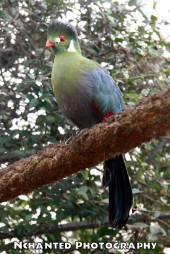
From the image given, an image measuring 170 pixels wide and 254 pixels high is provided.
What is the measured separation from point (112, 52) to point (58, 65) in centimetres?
92

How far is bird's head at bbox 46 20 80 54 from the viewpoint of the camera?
2766 millimetres

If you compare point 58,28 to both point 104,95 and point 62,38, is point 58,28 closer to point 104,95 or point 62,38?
point 62,38

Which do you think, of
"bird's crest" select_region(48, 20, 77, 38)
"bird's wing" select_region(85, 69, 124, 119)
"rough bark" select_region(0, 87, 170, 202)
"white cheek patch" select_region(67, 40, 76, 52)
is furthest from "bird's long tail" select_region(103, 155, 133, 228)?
"bird's crest" select_region(48, 20, 77, 38)

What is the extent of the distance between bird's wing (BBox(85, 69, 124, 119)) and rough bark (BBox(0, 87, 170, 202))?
31cm

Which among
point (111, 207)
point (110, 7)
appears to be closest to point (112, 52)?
point (110, 7)

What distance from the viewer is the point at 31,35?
11.6 ft

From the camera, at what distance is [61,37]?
2783 mm

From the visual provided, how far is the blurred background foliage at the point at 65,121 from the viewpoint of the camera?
3229mm

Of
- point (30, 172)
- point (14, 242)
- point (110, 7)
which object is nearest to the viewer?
point (30, 172)

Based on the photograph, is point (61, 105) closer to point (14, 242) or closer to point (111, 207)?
point (111, 207)

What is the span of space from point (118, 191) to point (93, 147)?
20.3 inches

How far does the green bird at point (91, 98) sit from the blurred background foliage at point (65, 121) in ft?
1.28

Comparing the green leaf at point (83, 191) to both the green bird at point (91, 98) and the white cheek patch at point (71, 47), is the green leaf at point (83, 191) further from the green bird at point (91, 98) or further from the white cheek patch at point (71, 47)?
the white cheek patch at point (71, 47)

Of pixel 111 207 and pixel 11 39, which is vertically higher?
pixel 11 39
